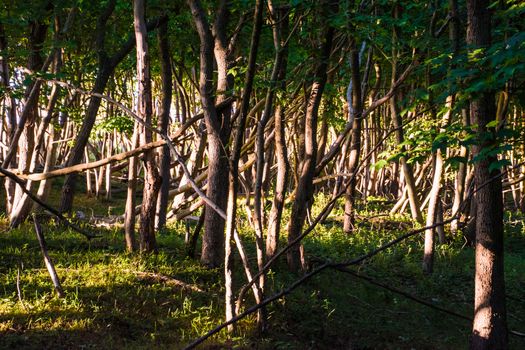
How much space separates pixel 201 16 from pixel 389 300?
5696 mm

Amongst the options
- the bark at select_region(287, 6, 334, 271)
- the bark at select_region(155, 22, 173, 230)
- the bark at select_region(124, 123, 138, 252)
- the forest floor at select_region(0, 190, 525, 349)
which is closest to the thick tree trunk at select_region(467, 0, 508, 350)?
the forest floor at select_region(0, 190, 525, 349)

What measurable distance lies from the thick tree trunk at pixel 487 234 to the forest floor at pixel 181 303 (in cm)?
Result: 111

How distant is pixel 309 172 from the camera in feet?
29.4

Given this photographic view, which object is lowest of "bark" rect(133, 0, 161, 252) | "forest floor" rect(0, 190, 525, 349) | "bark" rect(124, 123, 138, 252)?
"forest floor" rect(0, 190, 525, 349)

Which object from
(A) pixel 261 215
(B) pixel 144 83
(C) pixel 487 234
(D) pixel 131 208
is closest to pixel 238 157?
(A) pixel 261 215

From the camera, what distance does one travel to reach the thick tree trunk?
6.10m

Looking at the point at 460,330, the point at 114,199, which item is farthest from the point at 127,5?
the point at 114,199

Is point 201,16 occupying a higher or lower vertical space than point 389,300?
higher

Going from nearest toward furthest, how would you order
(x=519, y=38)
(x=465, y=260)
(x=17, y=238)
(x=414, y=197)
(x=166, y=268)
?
1. (x=519, y=38)
2. (x=166, y=268)
3. (x=17, y=238)
4. (x=465, y=260)
5. (x=414, y=197)

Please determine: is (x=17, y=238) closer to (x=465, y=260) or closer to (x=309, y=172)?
(x=309, y=172)

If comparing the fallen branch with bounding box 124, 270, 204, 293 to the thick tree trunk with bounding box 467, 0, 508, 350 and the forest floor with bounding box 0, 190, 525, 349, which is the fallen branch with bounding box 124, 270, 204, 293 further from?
the thick tree trunk with bounding box 467, 0, 508, 350

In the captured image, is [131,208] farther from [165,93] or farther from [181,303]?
[165,93]

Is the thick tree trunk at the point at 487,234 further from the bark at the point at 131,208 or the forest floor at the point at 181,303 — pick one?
the bark at the point at 131,208

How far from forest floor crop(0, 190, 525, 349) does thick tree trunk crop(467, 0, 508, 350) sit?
1106 millimetres
